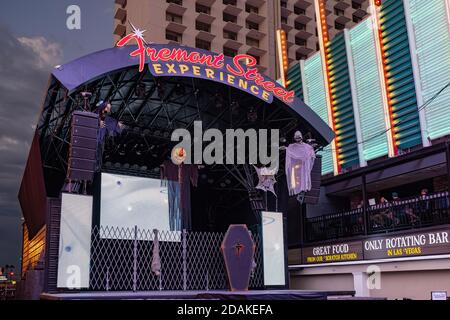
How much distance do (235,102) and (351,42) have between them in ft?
21.6

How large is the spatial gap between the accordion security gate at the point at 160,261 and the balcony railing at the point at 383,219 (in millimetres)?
3550

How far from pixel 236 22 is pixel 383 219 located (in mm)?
35879

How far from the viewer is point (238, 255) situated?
55.7 ft

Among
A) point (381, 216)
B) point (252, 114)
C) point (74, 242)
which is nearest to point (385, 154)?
point (381, 216)

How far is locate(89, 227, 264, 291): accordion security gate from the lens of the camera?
19031 millimetres

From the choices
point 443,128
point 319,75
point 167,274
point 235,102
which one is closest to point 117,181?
point 167,274

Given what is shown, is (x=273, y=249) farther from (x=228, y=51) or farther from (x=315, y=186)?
(x=228, y=51)

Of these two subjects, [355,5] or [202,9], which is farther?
[355,5]

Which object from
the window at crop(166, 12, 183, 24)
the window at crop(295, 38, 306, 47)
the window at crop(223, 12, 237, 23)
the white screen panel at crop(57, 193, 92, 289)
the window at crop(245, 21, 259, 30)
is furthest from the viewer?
the window at crop(295, 38, 306, 47)

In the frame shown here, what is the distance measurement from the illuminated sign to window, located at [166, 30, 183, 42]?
1093 inches

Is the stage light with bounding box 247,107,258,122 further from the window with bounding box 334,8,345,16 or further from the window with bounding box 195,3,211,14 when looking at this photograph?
the window with bounding box 334,8,345,16

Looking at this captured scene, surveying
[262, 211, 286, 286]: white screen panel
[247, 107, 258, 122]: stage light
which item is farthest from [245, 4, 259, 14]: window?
[262, 211, 286, 286]: white screen panel

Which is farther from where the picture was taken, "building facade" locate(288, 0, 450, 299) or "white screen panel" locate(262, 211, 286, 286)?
"white screen panel" locate(262, 211, 286, 286)

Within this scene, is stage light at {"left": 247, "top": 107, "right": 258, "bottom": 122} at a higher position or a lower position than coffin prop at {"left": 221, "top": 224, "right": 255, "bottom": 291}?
higher
